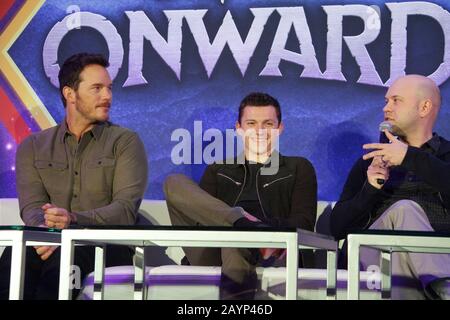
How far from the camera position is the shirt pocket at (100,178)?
4312mm

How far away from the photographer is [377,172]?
397cm

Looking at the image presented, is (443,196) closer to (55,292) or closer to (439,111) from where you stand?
(439,111)

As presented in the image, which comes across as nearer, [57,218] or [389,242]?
[389,242]

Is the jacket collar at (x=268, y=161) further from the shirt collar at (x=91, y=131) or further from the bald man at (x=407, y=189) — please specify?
the shirt collar at (x=91, y=131)

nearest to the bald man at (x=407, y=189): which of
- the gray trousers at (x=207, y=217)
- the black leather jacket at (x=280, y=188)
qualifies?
the black leather jacket at (x=280, y=188)

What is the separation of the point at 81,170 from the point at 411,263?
1.66m

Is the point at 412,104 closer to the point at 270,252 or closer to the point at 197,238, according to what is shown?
the point at 270,252

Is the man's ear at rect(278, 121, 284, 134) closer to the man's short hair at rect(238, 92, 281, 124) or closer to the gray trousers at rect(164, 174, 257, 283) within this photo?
the man's short hair at rect(238, 92, 281, 124)

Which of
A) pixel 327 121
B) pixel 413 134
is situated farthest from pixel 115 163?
pixel 413 134

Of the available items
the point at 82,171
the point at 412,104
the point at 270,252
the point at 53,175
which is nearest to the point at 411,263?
the point at 270,252

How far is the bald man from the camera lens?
11.5ft

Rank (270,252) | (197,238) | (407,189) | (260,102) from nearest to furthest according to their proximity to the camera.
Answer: (197,238) → (270,252) → (407,189) → (260,102)
